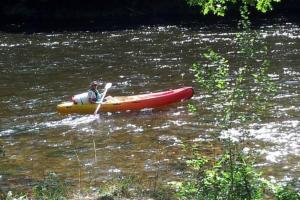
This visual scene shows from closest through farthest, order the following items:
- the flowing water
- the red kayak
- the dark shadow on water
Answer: the flowing water < the red kayak < the dark shadow on water

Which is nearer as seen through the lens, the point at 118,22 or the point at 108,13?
Result: the point at 118,22

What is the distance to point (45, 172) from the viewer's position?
9.71 metres

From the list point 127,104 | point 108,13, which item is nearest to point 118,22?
point 108,13

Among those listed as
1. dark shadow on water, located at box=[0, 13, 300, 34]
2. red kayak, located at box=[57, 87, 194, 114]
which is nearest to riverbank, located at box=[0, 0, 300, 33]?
dark shadow on water, located at box=[0, 13, 300, 34]

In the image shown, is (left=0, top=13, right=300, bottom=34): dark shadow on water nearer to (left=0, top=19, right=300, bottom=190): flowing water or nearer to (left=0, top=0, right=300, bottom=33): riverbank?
(left=0, top=0, right=300, bottom=33): riverbank

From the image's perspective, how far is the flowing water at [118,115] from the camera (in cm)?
1001

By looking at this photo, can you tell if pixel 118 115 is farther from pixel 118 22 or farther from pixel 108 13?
pixel 108 13

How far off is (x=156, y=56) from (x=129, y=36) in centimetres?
633

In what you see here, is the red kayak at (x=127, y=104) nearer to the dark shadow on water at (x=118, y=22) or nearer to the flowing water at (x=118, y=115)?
the flowing water at (x=118, y=115)

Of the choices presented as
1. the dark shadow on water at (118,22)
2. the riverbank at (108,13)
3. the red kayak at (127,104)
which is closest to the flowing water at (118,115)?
the red kayak at (127,104)

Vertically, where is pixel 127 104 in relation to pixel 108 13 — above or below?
below

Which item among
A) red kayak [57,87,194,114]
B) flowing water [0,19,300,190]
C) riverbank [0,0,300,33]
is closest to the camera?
flowing water [0,19,300,190]

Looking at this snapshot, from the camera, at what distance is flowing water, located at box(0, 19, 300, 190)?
10008 millimetres

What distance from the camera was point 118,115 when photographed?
14.7 m
